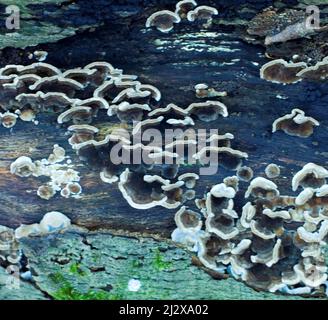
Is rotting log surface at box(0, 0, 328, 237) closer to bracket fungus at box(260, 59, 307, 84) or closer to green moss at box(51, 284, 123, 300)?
bracket fungus at box(260, 59, 307, 84)

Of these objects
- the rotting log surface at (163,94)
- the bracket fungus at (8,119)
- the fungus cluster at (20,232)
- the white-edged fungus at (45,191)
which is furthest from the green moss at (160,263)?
the bracket fungus at (8,119)

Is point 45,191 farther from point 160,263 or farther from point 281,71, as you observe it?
point 281,71

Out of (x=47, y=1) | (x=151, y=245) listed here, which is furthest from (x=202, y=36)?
(x=151, y=245)

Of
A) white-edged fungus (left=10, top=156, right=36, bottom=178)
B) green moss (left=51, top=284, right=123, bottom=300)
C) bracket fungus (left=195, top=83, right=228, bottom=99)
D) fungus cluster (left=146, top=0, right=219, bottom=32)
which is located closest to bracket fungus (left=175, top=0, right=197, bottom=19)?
fungus cluster (left=146, top=0, right=219, bottom=32)

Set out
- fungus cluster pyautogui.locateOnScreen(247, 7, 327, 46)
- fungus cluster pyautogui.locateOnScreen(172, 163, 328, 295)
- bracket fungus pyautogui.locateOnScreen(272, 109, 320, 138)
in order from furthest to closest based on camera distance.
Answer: fungus cluster pyautogui.locateOnScreen(247, 7, 327, 46) < bracket fungus pyautogui.locateOnScreen(272, 109, 320, 138) < fungus cluster pyautogui.locateOnScreen(172, 163, 328, 295)

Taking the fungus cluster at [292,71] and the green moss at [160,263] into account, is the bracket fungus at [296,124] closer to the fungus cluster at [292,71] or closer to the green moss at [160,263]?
the fungus cluster at [292,71]

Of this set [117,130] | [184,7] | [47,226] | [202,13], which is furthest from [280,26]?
[47,226]
